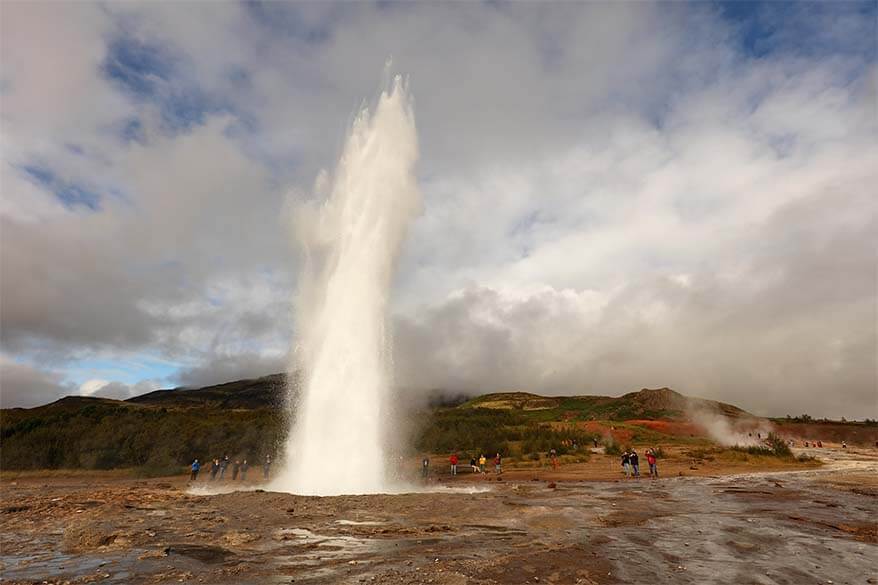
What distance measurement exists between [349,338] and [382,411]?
3.71 m

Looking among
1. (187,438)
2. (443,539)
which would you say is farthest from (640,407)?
(443,539)

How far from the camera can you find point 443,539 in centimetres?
1127

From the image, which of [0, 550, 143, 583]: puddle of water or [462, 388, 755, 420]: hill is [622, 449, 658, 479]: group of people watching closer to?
[0, 550, 143, 583]: puddle of water

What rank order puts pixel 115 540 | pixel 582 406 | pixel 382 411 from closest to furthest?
1. pixel 115 540
2. pixel 382 411
3. pixel 582 406

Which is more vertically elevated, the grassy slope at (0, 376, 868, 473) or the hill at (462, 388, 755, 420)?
the hill at (462, 388, 755, 420)

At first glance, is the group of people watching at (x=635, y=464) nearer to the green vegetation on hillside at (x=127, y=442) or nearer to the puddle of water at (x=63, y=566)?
the puddle of water at (x=63, y=566)

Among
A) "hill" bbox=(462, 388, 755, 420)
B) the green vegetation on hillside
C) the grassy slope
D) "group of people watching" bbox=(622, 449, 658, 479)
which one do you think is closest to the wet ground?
"group of people watching" bbox=(622, 449, 658, 479)

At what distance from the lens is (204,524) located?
13.4 meters

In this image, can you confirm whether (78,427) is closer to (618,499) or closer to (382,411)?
(382,411)

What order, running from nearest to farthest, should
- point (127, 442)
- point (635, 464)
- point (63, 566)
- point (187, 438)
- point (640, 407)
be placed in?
point (63, 566)
point (635, 464)
point (127, 442)
point (187, 438)
point (640, 407)

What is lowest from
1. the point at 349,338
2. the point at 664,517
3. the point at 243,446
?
the point at 664,517

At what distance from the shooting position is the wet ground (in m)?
8.44

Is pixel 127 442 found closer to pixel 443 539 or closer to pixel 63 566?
pixel 63 566

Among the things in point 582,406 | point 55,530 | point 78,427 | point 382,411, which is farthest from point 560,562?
point 582,406
